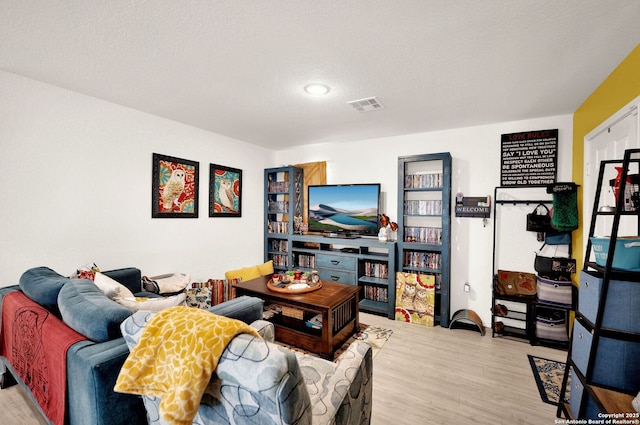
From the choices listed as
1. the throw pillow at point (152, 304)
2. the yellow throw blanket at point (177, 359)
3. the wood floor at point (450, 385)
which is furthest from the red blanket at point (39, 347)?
the yellow throw blanket at point (177, 359)

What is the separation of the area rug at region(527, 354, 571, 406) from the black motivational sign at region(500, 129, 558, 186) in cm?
188

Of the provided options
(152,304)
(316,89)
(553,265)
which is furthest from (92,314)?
(553,265)

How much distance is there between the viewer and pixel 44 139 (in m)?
2.43

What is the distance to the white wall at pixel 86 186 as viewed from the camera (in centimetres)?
228

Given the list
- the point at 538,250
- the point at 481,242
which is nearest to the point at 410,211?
the point at 481,242

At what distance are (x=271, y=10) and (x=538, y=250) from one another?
3.60m

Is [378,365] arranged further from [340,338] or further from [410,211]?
[410,211]

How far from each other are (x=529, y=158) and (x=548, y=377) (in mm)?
2270

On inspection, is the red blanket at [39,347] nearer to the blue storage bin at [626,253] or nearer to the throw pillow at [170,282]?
the throw pillow at [170,282]

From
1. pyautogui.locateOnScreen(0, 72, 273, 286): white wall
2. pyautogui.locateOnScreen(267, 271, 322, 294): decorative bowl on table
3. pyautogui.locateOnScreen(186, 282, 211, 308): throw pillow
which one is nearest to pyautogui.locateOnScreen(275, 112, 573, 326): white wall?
pyautogui.locateOnScreen(267, 271, 322, 294): decorative bowl on table

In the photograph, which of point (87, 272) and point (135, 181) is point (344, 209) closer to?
point (135, 181)

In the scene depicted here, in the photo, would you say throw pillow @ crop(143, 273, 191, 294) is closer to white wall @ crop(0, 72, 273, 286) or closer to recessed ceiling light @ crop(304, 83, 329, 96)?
white wall @ crop(0, 72, 273, 286)

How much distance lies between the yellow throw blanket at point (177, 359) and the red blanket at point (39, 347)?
600 millimetres

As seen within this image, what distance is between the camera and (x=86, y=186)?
8.82 feet
